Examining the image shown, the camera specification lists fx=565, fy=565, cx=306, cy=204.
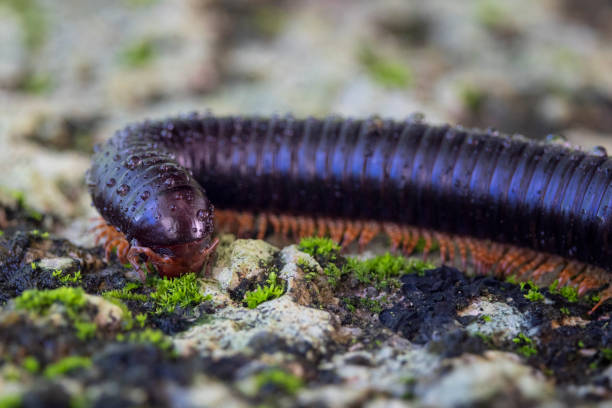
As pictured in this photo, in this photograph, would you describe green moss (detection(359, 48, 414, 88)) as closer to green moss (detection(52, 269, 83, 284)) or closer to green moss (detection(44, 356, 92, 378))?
green moss (detection(52, 269, 83, 284))

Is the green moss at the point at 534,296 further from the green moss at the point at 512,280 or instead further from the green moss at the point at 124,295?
the green moss at the point at 124,295

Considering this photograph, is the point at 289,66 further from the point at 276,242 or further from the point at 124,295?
the point at 124,295

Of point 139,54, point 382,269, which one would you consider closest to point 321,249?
point 382,269

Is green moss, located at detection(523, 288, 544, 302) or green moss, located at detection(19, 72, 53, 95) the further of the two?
green moss, located at detection(19, 72, 53, 95)

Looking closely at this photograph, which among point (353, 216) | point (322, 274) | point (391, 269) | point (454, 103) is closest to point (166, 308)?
point (322, 274)

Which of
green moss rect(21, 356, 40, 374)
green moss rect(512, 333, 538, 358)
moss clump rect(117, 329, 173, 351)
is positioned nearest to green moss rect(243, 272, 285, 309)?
moss clump rect(117, 329, 173, 351)
